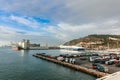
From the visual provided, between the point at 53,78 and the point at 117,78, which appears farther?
the point at 53,78

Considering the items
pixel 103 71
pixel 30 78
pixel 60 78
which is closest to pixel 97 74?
pixel 103 71

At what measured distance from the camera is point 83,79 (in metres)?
39.3

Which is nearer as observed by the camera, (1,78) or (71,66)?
(1,78)

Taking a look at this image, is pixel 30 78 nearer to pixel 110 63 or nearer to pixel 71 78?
pixel 71 78

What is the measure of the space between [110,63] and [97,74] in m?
15.9

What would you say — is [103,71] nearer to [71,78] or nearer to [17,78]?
[71,78]

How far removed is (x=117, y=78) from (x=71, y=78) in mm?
18024

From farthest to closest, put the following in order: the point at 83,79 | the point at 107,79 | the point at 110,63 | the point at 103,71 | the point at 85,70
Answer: the point at 110,63 < the point at 85,70 < the point at 103,71 < the point at 83,79 < the point at 107,79

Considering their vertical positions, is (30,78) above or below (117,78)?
below

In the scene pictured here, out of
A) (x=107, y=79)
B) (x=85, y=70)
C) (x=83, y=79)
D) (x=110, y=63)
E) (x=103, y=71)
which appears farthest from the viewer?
(x=110, y=63)

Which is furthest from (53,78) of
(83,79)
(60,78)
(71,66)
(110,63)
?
(110,63)

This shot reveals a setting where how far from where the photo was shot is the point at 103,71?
42.0 meters

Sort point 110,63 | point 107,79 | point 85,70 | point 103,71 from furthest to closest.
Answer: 1. point 110,63
2. point 85,70
3. point 103,71
4. point 107,79

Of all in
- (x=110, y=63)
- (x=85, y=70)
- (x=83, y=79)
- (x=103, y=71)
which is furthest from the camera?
(x=110, y=63)
